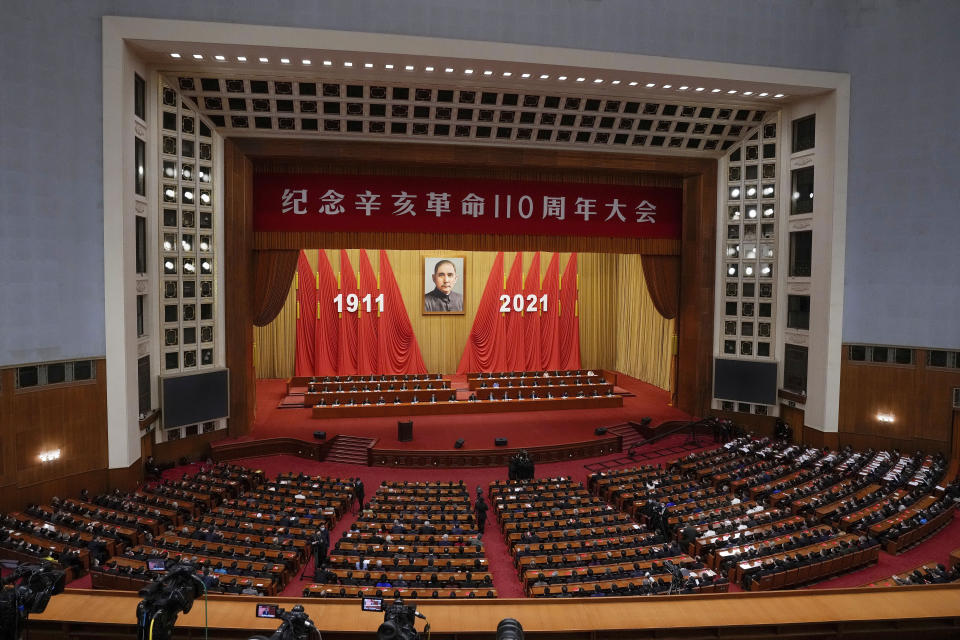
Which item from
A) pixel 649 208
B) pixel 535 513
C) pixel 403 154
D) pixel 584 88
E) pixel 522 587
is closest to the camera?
pixel 522 587

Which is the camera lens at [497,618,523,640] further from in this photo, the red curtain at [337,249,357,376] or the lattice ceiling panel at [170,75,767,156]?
the red curtain at [337,249,357,376]

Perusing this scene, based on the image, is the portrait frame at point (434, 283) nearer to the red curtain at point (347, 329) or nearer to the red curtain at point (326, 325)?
the red curtain at point (347, 329)

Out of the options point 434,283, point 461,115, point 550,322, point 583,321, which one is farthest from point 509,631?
point 583,321

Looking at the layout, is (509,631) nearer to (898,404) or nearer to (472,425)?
(472,425)

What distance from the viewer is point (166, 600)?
3.51m

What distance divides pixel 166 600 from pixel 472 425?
628 inches

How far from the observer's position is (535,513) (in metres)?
11.5

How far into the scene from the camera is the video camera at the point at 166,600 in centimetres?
348

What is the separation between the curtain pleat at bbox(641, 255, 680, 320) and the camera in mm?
20359

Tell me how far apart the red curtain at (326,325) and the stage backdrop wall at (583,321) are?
538 millimetres

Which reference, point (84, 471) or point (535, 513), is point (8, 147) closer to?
point (84, 471)

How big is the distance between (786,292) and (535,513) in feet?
36.0

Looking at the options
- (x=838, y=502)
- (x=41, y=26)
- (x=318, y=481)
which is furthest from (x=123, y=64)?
(x=838, y=502)

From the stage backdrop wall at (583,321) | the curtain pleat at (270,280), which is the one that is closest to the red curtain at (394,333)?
the stage backdrop wall at (583,321)
